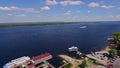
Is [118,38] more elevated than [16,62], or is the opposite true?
[118,38]

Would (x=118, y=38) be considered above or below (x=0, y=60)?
above

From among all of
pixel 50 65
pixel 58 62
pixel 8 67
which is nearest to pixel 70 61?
pixel 58 62

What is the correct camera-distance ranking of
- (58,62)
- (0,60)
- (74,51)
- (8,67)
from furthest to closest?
(74,51) < (0,60) < (58,62) < (8,67)

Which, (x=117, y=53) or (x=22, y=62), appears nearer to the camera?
(x=22, y=62)

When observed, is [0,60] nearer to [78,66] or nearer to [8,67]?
[8,67]

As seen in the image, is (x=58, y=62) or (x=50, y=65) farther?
(x=58, y=62)

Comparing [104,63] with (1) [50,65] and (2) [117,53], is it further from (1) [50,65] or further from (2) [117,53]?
(1) [50,65]

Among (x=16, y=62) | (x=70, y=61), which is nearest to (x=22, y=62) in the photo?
(x=16, y=62)

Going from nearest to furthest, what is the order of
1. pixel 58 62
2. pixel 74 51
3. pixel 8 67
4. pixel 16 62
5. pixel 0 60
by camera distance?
pixel 8 67 → pixel 16 62 → pixel 58 62 → pixel 0 60 → pixel 74 51

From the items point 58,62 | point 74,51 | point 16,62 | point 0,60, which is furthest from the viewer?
point 74,51
